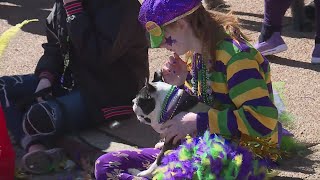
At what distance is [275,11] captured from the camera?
4.62m

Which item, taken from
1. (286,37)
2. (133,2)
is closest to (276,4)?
(286,37)

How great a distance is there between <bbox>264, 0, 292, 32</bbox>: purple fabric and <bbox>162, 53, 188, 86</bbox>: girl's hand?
1843mm

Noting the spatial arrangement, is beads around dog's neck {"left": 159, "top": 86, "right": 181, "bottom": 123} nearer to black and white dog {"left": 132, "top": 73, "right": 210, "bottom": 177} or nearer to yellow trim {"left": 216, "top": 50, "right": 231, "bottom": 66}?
black and white dog {"left": 132, "top": 73, "right": 210, "bottom": 177}

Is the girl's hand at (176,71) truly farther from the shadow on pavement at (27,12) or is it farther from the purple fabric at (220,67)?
the shadow on pavement at (27,12)

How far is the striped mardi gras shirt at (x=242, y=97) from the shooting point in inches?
102

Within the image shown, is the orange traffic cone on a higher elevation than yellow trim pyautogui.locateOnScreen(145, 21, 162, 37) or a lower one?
lower

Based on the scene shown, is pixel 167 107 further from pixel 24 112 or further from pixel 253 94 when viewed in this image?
pixel 24 112

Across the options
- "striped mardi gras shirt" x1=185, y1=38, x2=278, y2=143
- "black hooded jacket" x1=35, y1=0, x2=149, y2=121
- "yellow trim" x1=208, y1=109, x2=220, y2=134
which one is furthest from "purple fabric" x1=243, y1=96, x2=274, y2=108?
"black hooded jacket" x1=35, y1=0, x2=149, y2=121

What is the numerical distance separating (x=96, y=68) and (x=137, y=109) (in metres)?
0.82

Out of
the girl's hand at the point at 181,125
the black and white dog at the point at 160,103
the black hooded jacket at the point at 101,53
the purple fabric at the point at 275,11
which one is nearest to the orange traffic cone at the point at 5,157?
the black hooded jacket at the point at 101,53

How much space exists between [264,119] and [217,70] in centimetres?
29

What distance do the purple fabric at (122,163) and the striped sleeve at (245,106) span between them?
0.46 m

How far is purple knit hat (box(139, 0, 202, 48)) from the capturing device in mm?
2637

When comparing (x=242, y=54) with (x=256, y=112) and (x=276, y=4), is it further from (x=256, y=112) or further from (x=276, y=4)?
(x=276, y=4)
